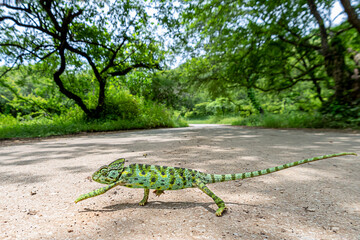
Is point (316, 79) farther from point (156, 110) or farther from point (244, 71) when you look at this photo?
point (156, 110)

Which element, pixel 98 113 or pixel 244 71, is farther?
pixel 98 113

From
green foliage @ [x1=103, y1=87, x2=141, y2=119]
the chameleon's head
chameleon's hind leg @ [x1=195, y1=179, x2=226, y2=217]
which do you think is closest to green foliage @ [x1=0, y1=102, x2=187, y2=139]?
green foliage @ [x1=103, y1=87, x2=141, y2=119]

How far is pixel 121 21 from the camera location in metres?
8.98

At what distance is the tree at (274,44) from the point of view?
22.7 ft

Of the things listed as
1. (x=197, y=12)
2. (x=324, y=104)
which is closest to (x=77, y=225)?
(x=197, y=12)

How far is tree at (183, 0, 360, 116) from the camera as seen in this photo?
273 inches

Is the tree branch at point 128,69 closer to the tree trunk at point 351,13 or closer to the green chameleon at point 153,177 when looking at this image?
the tree trunk at point 351,13

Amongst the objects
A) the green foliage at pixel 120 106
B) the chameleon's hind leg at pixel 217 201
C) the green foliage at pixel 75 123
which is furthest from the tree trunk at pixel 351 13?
the green foliage at pixel 120 106

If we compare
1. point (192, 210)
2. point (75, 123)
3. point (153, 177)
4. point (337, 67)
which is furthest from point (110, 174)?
point (337, 67)

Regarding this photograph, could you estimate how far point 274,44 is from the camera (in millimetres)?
8289

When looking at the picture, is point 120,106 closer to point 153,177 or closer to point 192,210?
point 153,177

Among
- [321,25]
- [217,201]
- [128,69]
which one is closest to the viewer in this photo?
[217,201]

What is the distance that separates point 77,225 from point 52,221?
0.71ft

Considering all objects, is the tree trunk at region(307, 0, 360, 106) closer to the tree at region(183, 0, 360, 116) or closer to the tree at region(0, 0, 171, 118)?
the tree at region(183, 0, 360, 116)
